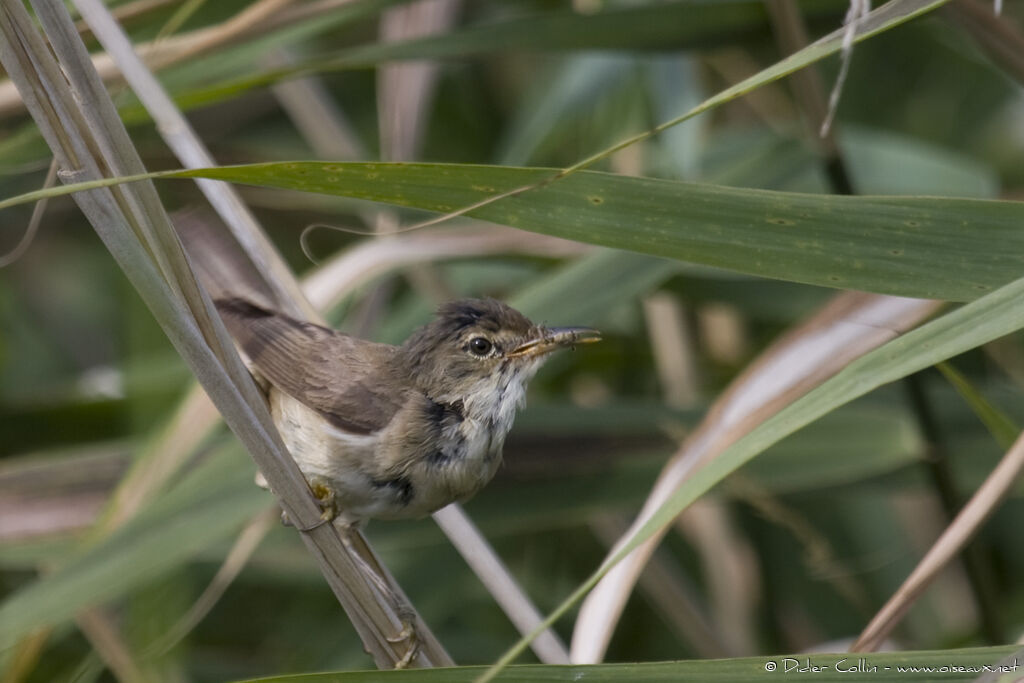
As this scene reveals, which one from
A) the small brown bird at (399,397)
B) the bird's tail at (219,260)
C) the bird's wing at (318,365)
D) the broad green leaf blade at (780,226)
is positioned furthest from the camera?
the bird's tail at (219,260)

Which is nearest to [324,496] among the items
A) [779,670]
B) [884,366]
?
[779,670]

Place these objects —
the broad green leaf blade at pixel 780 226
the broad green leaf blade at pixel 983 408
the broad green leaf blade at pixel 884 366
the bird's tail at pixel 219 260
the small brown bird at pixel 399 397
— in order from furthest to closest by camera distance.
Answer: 1. the bird's tail at pixel 219 260
2. the small brown bird at pixel 399 397
3. the broad green leaf blade at pixel 983 408
4. the broad green leaf blade at pixel 780 226
5. the broad green leaf blade at pixel 884 366

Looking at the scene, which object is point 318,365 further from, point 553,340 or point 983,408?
point 983,408

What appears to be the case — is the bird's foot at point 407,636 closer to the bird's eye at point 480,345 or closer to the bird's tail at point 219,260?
the bird's eye at point 480,345

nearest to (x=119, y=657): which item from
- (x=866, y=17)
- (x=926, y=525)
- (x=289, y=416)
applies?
(x=289, y=416)

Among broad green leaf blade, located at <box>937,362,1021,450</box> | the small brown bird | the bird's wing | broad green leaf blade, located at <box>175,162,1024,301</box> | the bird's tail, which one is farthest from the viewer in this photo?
the bird's tail

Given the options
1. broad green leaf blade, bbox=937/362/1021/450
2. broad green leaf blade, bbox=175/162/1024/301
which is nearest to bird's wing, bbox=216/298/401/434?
broad green leaf blade, bbox=175/162/1024/301

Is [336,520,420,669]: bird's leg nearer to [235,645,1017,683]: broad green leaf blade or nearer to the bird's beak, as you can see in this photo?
[235,645,1017,683]: broad green leaf blade

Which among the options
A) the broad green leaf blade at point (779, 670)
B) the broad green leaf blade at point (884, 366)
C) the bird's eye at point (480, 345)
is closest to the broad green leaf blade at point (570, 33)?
the bird's eye at point (480, 345)
